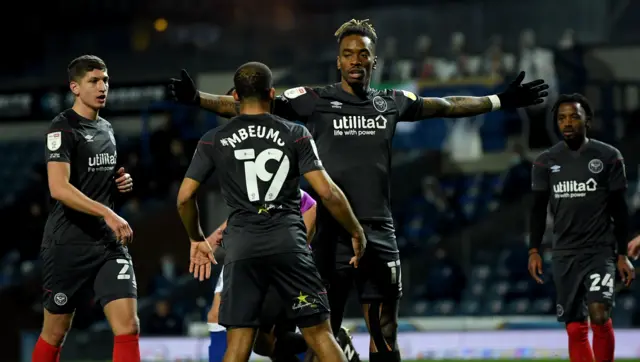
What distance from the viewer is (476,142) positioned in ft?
60.0

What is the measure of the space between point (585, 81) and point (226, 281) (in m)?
13.2

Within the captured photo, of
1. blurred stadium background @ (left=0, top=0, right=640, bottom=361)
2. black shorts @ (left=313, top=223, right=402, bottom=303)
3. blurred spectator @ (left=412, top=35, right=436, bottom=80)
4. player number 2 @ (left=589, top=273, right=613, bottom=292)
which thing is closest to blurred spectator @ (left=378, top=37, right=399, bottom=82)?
blurred stadium background @ (left=0, top=0, right=640, bottom=361)

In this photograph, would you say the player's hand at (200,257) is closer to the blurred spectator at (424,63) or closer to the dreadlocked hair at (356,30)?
the dreadlocked hair at (356,30)

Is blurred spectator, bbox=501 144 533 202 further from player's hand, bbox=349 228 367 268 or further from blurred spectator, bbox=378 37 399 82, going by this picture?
player's hand, bbox=349 228 367 268

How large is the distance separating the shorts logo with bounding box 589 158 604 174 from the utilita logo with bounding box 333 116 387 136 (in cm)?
247

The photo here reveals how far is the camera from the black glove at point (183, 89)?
6.51 meters

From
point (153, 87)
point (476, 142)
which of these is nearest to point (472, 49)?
point (476, 142)

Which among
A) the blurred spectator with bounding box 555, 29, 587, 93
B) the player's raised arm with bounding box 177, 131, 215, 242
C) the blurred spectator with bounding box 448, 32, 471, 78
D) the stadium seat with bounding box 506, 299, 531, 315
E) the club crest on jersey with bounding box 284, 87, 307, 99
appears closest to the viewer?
the player's raised arm with bounding box 177, 131, 215, 242

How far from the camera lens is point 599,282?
808cm

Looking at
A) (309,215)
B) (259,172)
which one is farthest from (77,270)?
(259,172)

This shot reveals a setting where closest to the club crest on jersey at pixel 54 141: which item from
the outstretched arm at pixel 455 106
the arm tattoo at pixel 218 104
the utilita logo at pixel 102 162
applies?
the utilita logo at pixel 102 162

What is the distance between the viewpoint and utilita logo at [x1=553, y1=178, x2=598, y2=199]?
826cm

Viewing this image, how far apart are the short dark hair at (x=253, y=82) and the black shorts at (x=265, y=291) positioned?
903 millimetres

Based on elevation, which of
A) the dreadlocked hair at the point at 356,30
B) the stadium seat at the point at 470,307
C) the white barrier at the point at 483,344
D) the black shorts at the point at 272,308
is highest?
the dreadlocked hair at the point at 356,30
